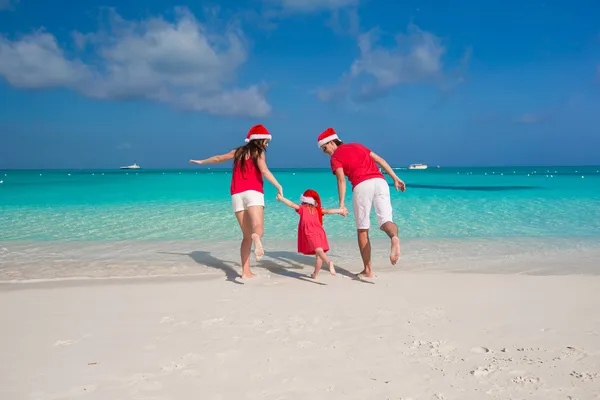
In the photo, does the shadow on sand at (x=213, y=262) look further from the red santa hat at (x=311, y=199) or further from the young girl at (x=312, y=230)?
the red santa hat at (x=311, y=199)

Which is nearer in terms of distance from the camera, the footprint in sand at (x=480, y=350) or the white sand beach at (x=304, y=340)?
the white sand beach at (x=304, y=340)

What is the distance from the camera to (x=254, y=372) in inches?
113

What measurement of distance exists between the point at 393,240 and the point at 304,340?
6.84ft

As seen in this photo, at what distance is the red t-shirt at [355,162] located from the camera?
550 cm

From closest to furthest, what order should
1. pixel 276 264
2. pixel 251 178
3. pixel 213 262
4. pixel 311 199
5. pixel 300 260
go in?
pixel 251 178 → pixel 311 199 → pixel 276 264 → pixel 213 262 → pixel 300 260

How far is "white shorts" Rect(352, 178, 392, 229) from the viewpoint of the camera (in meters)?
5.42

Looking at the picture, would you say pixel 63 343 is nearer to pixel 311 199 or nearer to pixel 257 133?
pixel 257 133

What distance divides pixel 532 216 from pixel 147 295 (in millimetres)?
12247

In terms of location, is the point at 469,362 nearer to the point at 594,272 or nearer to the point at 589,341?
the point at 589,341

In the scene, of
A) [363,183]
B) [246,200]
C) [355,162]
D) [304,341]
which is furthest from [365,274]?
[304,341]

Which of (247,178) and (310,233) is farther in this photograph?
(310,233)

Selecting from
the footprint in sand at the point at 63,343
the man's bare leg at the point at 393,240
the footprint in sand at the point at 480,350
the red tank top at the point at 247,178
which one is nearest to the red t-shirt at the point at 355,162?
the man's bare leg at the point at 393,240

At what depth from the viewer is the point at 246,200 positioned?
17.9 feet

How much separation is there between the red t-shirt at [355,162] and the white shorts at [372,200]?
0.08m
